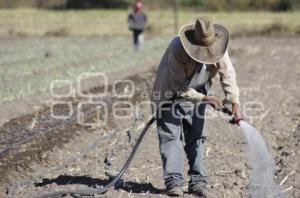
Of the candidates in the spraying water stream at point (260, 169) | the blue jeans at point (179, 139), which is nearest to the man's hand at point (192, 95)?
the blue jeans at point (179, 139)

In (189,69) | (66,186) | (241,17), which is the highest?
(241,17)

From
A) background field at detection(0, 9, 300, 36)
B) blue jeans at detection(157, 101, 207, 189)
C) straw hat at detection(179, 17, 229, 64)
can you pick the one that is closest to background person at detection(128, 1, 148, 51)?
background field at detection(0, 9, 300, 36)

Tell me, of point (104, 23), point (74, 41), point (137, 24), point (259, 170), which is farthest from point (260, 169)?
point (104, 23)

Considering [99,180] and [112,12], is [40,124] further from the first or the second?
[112,12]

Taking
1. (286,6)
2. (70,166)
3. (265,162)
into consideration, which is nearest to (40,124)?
(70,166)

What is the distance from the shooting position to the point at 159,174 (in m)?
6.98

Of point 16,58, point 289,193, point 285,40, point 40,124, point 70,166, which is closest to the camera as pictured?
point 289,193

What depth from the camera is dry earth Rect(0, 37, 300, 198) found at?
260 inches

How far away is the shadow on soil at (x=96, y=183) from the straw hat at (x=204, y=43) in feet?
4.57

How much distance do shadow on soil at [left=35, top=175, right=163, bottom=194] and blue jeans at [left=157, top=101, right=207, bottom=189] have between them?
13.4 inches

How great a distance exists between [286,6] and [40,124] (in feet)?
115

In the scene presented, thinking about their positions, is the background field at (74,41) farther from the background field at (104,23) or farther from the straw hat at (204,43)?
the straw hat at (204,43)

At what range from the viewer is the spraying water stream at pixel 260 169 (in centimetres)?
623

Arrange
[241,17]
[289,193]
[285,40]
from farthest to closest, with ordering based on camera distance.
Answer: [241,17] → [285,40] → [289,193]
